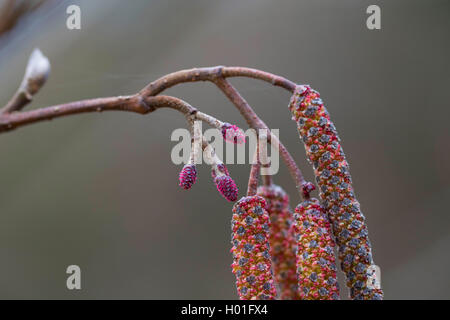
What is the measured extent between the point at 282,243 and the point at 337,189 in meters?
0.23

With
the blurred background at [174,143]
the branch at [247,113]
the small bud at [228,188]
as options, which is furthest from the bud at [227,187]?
the blurred background at [174,143]

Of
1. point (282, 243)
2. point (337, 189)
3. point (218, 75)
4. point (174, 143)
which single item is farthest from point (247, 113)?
point (174, 143)

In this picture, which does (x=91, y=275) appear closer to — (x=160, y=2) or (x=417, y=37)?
(x=160, y=2)

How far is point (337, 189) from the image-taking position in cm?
69

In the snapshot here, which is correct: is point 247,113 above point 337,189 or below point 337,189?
above

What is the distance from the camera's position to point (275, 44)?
2.35 meters

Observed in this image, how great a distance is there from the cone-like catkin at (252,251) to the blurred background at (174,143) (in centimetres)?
149

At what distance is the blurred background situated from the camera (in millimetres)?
2193

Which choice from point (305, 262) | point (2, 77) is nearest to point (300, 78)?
point (2, 77)

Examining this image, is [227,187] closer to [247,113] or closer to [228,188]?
[228,188]

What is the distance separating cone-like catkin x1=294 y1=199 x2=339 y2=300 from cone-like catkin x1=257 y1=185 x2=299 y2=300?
185mm

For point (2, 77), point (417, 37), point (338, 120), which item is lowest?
point (338, 120)

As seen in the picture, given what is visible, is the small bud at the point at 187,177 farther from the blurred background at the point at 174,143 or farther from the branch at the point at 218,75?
the blurred background at the point at 174,143

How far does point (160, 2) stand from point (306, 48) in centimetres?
77
